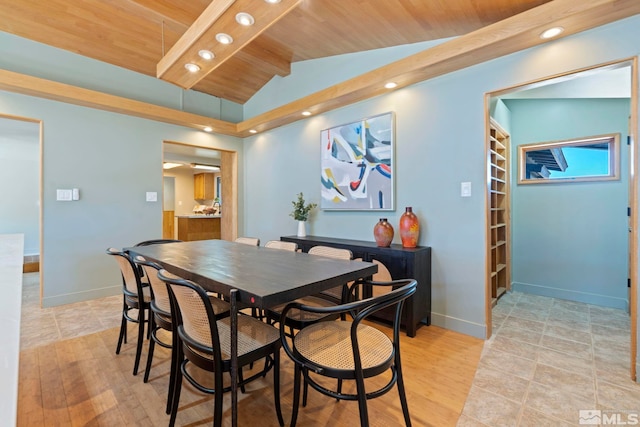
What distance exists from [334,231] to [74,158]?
322cm

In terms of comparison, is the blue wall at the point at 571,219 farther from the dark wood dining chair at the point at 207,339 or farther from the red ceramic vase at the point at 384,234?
the dark wood dining chair at the point at 207,339

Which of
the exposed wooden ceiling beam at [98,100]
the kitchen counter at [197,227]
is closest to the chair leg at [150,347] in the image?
the exposed wooden ceiling beam at [98,100]

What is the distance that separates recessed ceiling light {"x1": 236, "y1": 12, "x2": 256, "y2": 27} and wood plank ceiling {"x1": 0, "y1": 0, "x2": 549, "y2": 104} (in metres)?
0.05

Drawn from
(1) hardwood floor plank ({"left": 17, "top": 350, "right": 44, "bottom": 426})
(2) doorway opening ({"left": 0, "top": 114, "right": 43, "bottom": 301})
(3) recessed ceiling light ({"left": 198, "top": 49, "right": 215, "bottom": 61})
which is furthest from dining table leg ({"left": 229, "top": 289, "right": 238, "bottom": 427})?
(2) doorway opening ({"left": 0, "top": 114, "right": 43, "bottom": 301})

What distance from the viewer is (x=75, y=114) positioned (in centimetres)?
347

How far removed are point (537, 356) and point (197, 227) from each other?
253 inches

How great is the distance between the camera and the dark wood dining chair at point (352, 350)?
1184mm

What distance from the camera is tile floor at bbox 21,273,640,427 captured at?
1662mm

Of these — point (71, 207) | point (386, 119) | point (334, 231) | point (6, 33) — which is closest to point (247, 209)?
point (334, 231)

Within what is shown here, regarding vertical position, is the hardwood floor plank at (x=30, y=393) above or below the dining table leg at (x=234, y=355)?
below

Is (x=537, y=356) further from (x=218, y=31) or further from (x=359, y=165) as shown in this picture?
(x=218, y=31)

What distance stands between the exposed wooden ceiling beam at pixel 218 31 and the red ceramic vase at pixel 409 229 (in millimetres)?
1935

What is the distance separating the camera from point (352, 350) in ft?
4.17

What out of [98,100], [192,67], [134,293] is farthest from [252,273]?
[98,100]
